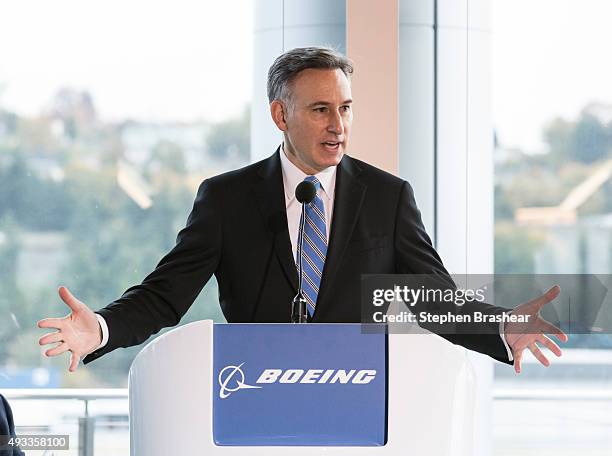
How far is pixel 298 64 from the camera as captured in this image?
2.50m

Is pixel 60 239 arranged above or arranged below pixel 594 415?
above

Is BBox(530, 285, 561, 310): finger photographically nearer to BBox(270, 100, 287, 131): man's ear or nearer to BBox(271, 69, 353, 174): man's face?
BBox(271, 69, 353, 174): man's face

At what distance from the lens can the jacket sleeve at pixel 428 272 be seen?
6.84 ft

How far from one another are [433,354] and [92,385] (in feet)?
11.7

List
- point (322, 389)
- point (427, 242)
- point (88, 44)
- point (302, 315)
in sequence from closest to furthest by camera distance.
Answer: point (322, 389) < point (302, 315) < point (427, 242) < point (88, 44)

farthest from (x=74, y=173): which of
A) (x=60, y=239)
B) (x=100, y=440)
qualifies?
(x=100, y=440)

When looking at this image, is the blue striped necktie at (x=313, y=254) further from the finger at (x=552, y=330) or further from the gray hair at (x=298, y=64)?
the finger at (x=552, y=330)

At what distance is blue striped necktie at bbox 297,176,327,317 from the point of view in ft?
7.49

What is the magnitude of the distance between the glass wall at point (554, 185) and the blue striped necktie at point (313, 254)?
2.74m

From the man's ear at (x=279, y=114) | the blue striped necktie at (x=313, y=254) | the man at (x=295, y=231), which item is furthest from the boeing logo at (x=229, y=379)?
the man's ear at (x=279, y=114)

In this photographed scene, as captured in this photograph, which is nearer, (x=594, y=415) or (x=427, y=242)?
(x=427, y=242)

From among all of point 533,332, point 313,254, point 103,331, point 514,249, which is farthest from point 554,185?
point 103,331

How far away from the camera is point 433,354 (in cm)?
171

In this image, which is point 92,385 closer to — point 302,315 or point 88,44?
point 88,44
